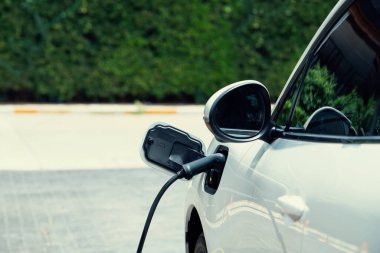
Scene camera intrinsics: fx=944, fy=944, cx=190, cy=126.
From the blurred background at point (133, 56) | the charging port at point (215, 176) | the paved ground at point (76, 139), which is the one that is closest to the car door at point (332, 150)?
the charging port at point (215, 176)

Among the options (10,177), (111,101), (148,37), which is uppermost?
(10,177)

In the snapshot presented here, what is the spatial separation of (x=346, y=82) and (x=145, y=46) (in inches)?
762

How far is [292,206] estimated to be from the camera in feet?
8.85

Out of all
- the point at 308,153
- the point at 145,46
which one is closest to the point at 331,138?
the point at 308,153

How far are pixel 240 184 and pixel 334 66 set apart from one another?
2.16 feet

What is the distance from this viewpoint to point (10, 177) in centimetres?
1096

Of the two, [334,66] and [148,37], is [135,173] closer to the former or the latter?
[334,66]

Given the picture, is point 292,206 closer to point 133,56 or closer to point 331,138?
point 331,138

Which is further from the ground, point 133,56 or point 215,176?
point 215,176

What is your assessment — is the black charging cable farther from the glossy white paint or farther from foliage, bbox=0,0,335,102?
foliage, bbox=0,0,335,102

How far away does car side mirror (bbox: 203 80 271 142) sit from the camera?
10.5 feet

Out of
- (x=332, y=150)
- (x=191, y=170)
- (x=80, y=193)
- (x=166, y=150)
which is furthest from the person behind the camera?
(x=80, y=193)

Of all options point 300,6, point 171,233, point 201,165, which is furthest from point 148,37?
point 201,165

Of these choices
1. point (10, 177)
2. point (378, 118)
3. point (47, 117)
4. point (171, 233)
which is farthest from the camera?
point (47, 117)
